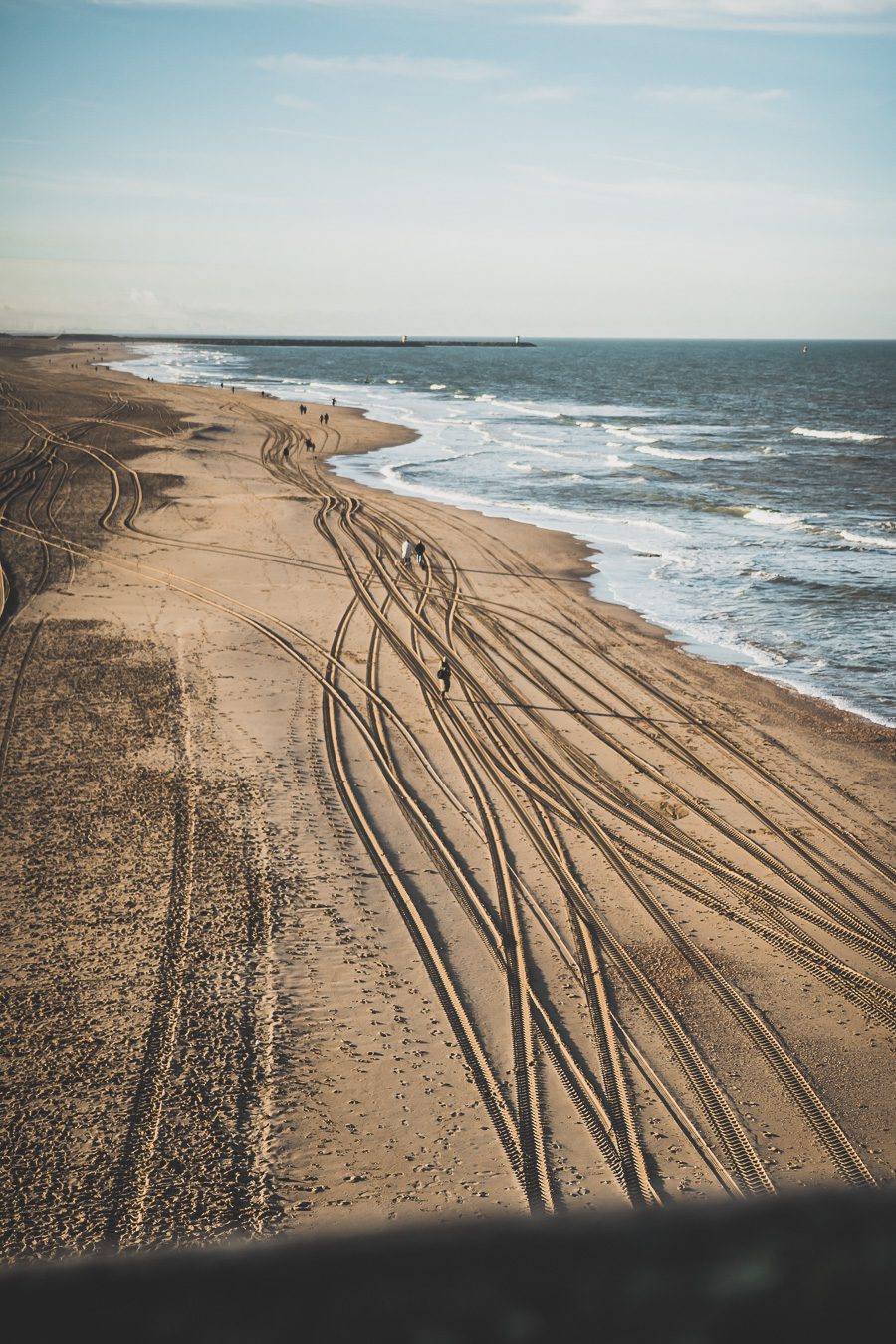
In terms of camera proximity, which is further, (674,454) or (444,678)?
(674,454)

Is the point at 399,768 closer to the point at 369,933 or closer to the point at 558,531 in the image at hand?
the point at 369,933

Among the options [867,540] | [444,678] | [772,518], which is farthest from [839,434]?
[444,678]

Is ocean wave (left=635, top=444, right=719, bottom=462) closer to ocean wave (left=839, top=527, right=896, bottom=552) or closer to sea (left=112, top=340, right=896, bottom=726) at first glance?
sea (left=112, top=340, right=896, bottom=726)

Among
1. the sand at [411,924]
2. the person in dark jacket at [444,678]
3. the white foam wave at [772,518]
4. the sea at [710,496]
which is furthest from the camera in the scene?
the white foam wave at [772,518]

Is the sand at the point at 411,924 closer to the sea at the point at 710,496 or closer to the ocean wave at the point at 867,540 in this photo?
the sea at the point at 710,496

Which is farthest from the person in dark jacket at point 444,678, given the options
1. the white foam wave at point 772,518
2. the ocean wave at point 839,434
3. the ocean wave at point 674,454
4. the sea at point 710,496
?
the ocean wave at point 839,434

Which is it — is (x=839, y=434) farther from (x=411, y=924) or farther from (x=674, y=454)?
(x=411, y=924)
